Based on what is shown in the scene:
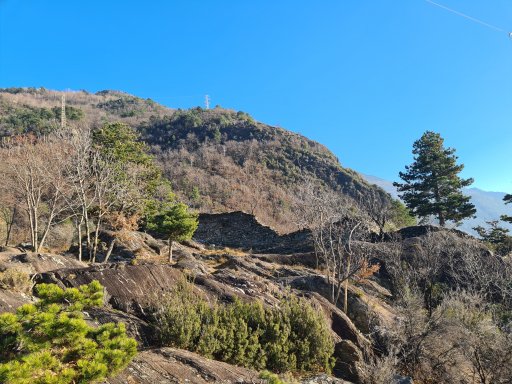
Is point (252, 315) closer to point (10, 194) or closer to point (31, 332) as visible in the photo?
point (31, 332)

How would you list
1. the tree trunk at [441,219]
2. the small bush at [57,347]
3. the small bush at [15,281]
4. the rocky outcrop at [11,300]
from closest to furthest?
the small bush at [57,347] < the rocky outcrop at [11,300] < the small bush at [15,281] < the tree trunk at [441,219]

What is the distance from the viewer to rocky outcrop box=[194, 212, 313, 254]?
33094 mm

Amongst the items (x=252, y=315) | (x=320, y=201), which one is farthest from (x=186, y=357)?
(x=320, y=201)

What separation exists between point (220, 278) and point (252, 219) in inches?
1043

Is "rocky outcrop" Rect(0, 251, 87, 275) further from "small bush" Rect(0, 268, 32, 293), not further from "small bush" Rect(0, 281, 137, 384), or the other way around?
"small bush" Rect(0, 281, 137, 384)

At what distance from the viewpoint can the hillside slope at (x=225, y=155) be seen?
5756 centimetres

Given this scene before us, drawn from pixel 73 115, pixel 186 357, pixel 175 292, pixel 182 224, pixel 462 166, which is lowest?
pixel 186 357

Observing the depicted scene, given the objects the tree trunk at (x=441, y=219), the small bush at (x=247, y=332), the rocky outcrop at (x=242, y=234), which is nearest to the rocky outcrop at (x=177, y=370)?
the small bush at (x=247, y=332)

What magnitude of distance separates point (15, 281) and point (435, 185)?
37140 millimetres

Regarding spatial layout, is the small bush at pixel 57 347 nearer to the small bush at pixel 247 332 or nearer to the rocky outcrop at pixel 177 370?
the rocky outcrop at pixel 177 370

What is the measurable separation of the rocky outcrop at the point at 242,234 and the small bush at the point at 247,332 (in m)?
22.7

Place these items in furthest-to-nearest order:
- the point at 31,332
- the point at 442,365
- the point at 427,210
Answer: the point at 427,210, the point at 442,365, the point at 31,332

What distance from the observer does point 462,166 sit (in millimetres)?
35938

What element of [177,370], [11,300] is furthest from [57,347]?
[11,300]
